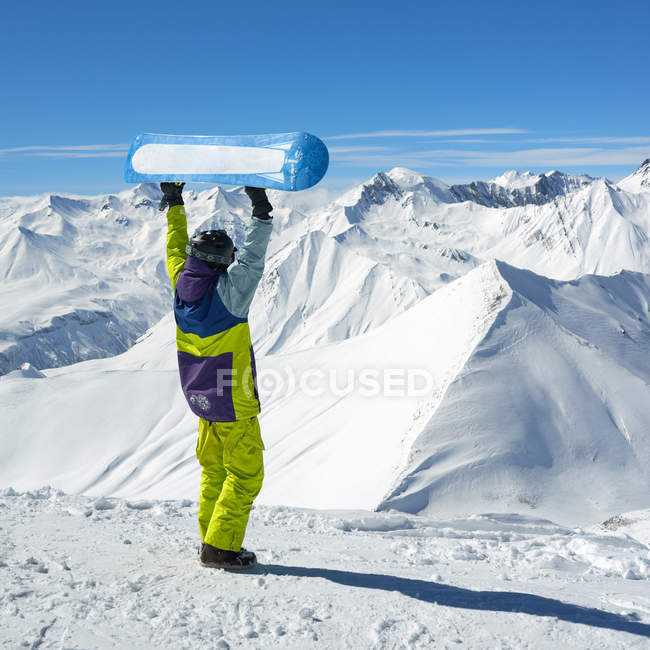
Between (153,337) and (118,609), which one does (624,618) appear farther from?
(153,337)

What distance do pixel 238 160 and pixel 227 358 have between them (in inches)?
61.8

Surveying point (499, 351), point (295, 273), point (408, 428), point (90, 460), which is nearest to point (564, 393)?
point (499, 351)

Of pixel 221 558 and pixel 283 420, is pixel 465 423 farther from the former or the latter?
pixel 283 420

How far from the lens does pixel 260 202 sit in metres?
4.84

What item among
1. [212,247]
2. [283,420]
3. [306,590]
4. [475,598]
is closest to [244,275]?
[212,247]

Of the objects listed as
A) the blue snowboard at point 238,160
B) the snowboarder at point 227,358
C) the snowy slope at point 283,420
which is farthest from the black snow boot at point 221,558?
the snowy slope at point 283,420

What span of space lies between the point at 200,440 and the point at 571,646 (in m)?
3.10

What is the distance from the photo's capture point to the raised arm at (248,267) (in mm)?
4777

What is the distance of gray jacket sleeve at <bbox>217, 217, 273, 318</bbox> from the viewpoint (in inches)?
188

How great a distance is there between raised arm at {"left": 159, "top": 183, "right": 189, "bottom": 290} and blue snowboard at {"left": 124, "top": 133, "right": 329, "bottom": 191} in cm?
22

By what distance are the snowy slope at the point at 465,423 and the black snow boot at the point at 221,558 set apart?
918 centimetres

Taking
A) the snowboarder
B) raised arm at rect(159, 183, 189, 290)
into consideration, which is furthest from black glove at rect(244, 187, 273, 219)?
raised arm at rect(159, 183, 189, 290)

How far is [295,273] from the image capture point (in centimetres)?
18300

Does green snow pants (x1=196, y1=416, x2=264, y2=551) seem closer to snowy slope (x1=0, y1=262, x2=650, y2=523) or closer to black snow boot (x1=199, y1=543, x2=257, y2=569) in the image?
black snow boot (x1=199, y1=543, x2=257, y2=569)
